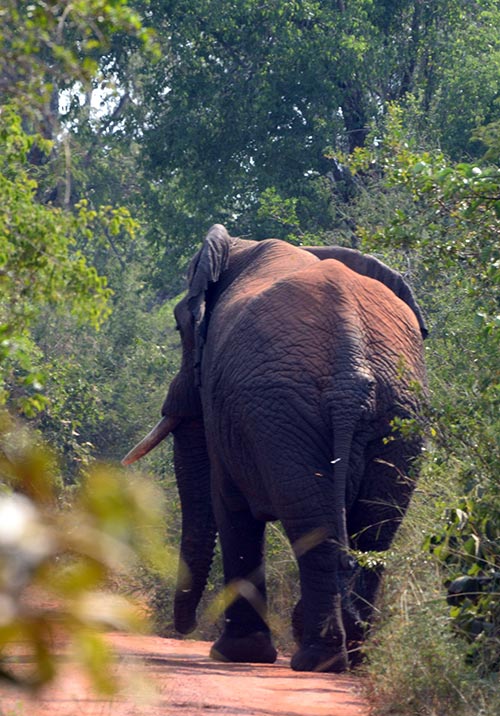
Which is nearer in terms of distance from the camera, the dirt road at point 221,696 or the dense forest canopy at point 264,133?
the dirt road at point 221,696

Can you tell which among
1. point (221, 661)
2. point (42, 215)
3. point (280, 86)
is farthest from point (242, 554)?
point (280, 86)

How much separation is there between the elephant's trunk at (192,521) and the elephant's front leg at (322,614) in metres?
2.23

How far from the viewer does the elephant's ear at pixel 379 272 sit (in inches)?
317

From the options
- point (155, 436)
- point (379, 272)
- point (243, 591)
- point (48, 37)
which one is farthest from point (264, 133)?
point (48, 37)

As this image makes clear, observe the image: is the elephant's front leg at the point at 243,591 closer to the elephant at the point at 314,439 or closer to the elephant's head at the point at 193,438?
the elephant at the point at 314,439

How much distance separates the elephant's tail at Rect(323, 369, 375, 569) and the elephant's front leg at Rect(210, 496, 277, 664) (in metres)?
1.33

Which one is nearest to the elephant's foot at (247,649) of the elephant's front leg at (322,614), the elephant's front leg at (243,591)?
the elephant's front leg at (243,591)

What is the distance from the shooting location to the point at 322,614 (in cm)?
630

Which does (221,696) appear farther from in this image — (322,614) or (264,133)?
(264,133)

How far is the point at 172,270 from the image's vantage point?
18.4 meters

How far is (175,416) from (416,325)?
2.40 metres

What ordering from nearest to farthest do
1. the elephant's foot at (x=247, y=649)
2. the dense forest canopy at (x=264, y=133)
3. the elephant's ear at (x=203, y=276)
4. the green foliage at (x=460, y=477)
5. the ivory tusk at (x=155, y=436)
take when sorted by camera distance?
the green foliage at (x=460, y=477) → the elephant's foot at (x=247, y=649) → the elephant's ear at (x=203, y=276) → the ivory tusk at (x=155, y=436) → the dense forest canopy at (x=264, y=133)

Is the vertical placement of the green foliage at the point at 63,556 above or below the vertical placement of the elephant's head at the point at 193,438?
above

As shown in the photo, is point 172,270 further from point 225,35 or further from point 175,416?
point 175,416
